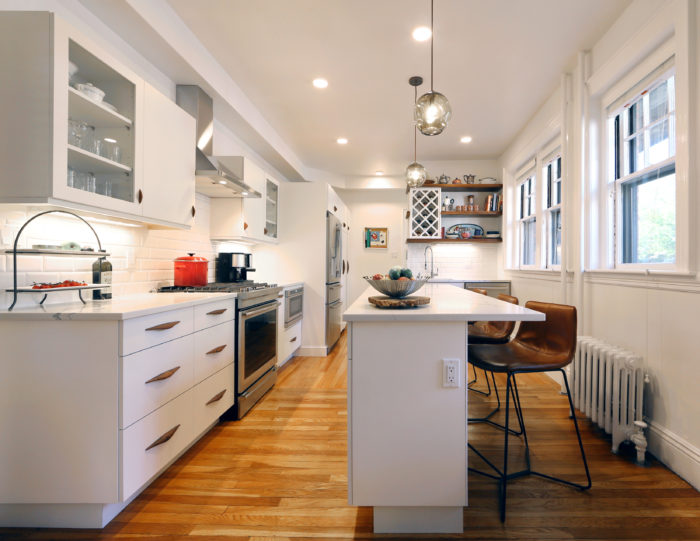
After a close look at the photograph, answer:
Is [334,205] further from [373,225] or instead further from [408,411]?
[408,411]

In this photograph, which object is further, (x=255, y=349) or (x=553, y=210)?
(x=553, y=210)

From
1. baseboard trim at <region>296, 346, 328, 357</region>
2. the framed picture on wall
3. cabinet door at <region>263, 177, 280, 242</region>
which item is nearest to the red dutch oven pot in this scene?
cabinet door at <region>263, 177, 280, 242</region>

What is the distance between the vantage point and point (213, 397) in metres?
2.25

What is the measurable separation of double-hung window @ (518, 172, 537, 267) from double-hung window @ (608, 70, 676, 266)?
1.64 metres

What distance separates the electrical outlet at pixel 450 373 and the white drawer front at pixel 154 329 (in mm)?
1292

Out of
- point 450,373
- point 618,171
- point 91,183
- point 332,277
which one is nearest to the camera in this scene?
point 450,373

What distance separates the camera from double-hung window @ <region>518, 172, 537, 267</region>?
4.47m

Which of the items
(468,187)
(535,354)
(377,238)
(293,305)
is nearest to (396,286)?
(535,354)

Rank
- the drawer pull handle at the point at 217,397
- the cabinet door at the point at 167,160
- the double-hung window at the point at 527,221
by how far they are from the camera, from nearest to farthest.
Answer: the cabinet door at the point at 167,160
the drawer pull handle at the point at 217,397
the double-hung window at the point at 527,221

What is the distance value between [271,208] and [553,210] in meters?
3.08

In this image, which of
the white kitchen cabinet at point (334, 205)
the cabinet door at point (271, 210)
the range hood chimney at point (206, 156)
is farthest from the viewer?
the white kitchen cabinet at point (334, 205)

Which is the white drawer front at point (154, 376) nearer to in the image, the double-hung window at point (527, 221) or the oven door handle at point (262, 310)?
the oven door handle at point (262, 310)

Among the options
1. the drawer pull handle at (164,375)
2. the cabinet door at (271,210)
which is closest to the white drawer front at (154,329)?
the drawer pull handle at (164,375)

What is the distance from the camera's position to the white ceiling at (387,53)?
2332mm
